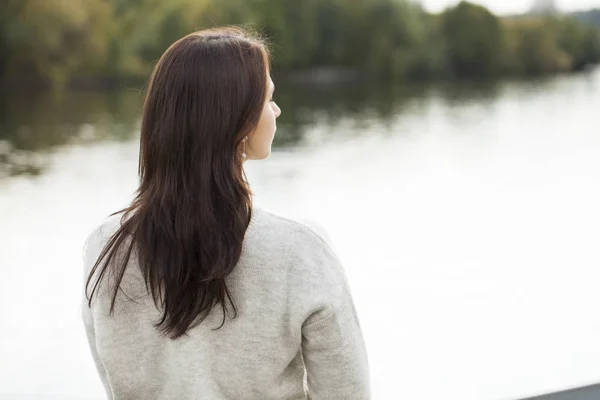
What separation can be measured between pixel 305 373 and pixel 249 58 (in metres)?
0.36

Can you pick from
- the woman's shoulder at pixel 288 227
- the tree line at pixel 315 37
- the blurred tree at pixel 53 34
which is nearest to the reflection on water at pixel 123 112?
the tree line at pixel 315 37

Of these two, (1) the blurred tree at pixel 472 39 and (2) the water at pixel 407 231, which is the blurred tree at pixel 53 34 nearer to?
(2) the water at pixel 407 231

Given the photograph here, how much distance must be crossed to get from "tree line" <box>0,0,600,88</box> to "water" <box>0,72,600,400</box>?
2688 mm

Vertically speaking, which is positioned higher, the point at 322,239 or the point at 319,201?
the point at 322,239

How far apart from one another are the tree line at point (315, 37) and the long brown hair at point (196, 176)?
79.0 ft

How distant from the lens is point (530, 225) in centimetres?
1008

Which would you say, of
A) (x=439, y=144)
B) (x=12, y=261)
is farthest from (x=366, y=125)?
(x=12, y=261)

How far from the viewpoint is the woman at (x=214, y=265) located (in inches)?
33.5

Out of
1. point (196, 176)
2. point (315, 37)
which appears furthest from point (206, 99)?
point (315, 37)

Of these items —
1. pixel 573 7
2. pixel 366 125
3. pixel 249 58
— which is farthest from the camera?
pixel 573 7

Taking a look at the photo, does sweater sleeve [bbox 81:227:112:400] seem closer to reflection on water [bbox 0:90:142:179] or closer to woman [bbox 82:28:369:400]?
woman [bbox 82:28:369:400]

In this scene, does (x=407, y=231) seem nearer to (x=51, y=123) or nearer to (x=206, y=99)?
(x=206, y=99)

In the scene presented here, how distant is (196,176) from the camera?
86cm

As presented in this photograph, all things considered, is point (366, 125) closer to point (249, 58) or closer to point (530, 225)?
point (530, 225)
